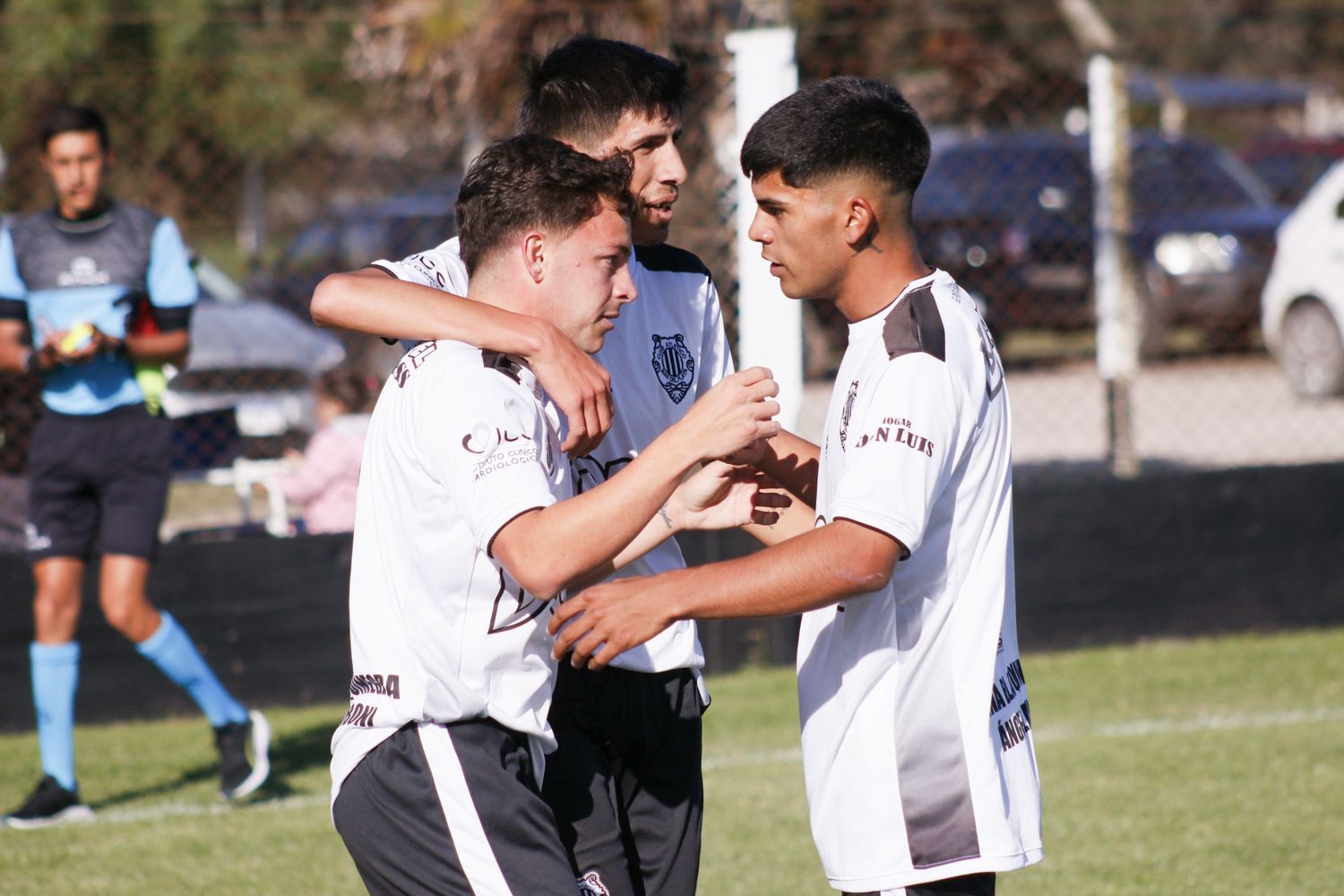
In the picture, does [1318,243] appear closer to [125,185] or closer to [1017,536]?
[1017,536]

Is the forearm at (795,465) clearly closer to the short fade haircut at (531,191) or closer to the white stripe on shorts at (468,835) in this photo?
the short fade haircut at (531,191)

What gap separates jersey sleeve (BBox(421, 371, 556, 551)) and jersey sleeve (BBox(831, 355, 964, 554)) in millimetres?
494

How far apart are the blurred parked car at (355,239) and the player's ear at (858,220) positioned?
282 inches

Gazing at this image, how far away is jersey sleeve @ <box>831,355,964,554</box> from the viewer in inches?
96.3

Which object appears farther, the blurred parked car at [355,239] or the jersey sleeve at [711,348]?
the blurred parked car at [355,239]

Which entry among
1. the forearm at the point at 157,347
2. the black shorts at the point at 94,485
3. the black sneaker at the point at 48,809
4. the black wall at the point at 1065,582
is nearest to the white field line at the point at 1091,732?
the black sneaker at the point at 48,809

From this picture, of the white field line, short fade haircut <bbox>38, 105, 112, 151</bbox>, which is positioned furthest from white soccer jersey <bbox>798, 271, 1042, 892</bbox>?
short fade haircut <bbox>38, 105, 112, 151</bbox>

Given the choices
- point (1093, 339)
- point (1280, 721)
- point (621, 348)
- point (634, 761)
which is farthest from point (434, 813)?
point (1093, 339)

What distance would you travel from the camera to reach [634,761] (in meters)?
3.09

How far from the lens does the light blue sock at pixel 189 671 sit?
566 centimetres

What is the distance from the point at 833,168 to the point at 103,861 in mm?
3612

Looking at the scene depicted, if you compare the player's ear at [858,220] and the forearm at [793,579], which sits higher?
the player's ear at [858,220]

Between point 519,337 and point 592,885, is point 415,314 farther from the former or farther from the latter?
point 592,885

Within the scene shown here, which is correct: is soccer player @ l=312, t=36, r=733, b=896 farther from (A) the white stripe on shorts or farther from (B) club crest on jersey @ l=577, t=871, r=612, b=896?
(A) the white stripe on shorts
